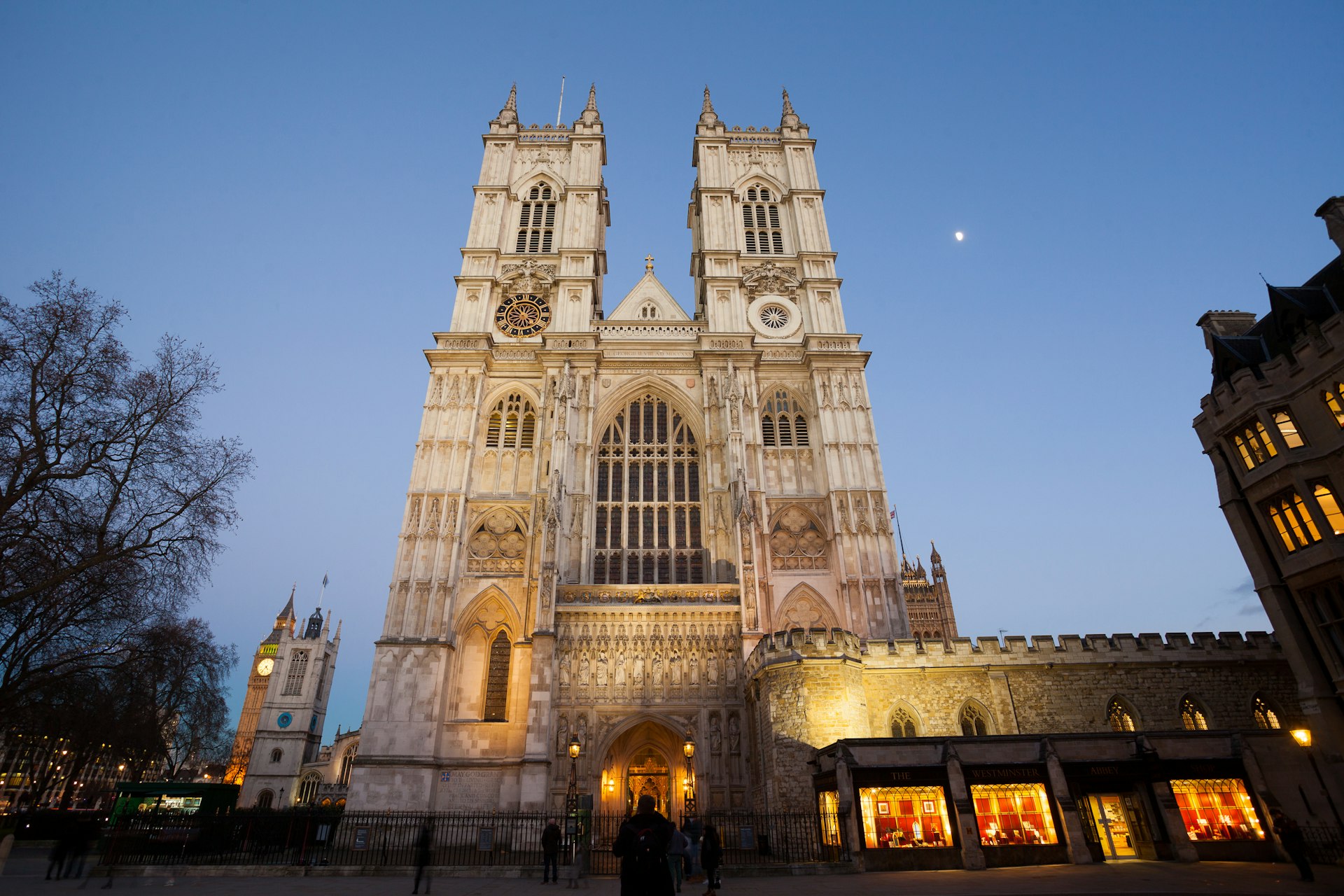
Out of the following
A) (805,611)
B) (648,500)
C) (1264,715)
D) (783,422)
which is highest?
(783,422)

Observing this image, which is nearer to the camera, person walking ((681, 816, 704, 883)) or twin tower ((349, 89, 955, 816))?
person walking ((681, 816, 704, 883))

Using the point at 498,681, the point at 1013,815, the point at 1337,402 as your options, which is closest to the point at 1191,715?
the point at 1013,815

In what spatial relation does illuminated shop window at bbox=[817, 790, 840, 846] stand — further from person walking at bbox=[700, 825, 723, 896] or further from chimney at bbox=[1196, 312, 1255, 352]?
chimney at bbox=[1196, 312, 1255, 352]

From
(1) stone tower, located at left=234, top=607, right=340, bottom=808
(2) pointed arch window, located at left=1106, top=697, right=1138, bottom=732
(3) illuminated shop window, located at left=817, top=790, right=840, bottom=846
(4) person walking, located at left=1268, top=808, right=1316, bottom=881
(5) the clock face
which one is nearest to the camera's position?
(4) person walking, located at left=1268, top=808, right=1316, bottom=881

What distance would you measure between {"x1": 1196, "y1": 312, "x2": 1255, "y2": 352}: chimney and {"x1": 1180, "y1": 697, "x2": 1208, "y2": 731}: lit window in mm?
10912

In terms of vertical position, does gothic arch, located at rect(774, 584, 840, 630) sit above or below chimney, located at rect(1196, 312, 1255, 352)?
below

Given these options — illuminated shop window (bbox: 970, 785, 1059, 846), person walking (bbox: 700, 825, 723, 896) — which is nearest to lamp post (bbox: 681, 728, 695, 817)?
illuminated shop window (bbox: 970, 785, 1059, 846)

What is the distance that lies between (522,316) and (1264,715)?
31751 mm

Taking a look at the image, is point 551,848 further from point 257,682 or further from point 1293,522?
point 257,682

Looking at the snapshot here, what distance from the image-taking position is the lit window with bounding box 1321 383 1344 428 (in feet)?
53.5

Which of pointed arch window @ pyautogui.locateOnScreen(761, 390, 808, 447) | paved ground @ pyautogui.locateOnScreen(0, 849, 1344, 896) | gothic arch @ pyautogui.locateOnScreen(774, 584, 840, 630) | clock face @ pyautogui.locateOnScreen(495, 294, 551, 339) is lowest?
paved ground @ pyautogui.locateOnScreen(0, 849, 1344, 896)

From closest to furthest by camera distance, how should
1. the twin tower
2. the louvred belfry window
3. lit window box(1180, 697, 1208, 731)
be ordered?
lit window box(1180, 697, 1208, 731), the twin tower, the louvred belfry window

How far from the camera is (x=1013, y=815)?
14625 mm

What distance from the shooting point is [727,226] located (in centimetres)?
3781
